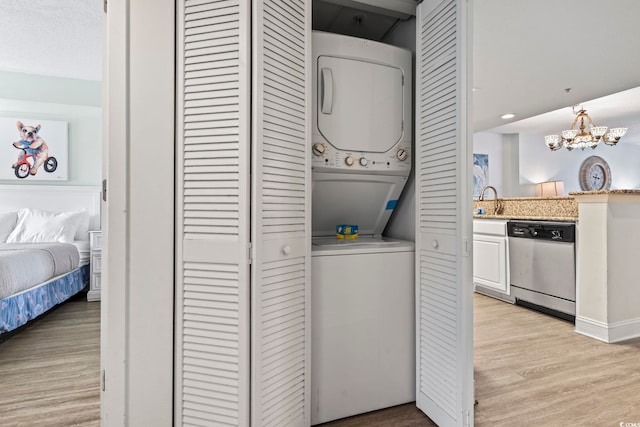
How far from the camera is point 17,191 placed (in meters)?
4.00

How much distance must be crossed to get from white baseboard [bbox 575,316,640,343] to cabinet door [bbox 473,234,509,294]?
94 cm

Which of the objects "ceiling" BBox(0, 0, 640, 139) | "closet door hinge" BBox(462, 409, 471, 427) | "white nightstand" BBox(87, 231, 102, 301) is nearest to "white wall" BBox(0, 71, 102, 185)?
"ceiling" BBox(0, 0, 640, 139)

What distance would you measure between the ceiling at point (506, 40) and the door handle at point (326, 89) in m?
0.45

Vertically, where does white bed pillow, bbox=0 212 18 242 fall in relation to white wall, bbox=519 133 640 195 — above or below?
below

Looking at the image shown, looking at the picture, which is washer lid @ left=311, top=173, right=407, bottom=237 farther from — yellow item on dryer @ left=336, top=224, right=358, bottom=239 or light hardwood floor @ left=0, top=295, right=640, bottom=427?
light hardwood floor @ left=0, top=295, right=640, bottom=427

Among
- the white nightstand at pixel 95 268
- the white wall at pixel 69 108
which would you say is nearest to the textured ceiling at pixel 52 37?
the white wall at pixel 69 108

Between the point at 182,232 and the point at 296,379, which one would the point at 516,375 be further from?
the point at 182,232

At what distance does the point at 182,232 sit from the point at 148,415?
29.6 inches

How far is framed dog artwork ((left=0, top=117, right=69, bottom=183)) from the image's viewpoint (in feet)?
13.0

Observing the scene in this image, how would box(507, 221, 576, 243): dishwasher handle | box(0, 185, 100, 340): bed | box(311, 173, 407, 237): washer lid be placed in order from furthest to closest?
box(507, 221, 576, 243): dishwasher handle < box(0, 185, 100, 340): bed < box(311, 173, 407, 237): washer lid

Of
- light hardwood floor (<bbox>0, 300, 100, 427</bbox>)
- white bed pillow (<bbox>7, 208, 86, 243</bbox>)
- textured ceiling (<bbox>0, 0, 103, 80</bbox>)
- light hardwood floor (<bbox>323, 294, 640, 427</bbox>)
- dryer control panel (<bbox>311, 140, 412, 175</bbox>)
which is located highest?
textured ceiling (<bbox>0, 0, 103, 80</bbox>)

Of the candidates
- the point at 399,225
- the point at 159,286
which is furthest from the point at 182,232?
the point at 399,225

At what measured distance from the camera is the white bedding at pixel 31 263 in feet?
8.46

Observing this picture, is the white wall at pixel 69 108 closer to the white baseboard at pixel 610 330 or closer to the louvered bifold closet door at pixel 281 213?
the louvered bifold closet door at pixel 281 213
